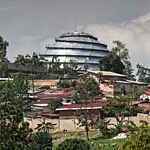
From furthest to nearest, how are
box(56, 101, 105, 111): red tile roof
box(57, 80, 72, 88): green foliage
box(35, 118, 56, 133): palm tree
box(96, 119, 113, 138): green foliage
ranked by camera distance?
box(57, 80, 72, 88): green foliage < box(56, 101, 105, 111): red tile roof < box(96, 119, 113, 138): green foliage < box(35, 118, 56, 133): palm tree

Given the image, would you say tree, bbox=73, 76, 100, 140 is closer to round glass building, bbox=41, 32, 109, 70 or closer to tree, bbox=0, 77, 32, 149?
tree, bbox=0, 77, 32, 149

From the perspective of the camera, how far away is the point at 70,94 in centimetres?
6706

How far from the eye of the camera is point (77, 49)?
11450 centimetres

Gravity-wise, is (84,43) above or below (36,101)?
above

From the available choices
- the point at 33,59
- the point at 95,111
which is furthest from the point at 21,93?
the point at 33,59

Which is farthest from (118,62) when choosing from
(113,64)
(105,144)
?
(105,144)

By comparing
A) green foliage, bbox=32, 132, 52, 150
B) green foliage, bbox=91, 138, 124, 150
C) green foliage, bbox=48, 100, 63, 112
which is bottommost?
green foliage, bbox=91, 138, 124, 150

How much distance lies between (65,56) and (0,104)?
8013cm

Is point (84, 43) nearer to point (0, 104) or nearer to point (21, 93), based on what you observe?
point (21, 93)

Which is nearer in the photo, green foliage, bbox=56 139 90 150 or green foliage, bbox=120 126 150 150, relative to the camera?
green foliage, bbox=120 126 150 150

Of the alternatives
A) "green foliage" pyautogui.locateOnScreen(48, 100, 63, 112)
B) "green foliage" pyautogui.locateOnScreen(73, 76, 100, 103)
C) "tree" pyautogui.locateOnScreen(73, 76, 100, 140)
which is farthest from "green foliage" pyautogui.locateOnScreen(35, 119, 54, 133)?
"green foliage" pyautogui.locateOnScreen(73, 76, 100, 103)

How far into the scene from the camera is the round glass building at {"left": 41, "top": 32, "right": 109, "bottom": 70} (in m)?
112

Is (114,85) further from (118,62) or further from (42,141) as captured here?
(42,141)

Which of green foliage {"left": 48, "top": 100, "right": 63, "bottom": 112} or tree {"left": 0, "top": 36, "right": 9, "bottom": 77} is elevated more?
tree {"left": 0, "top": 36, "right": 9, "bottom": 77}
